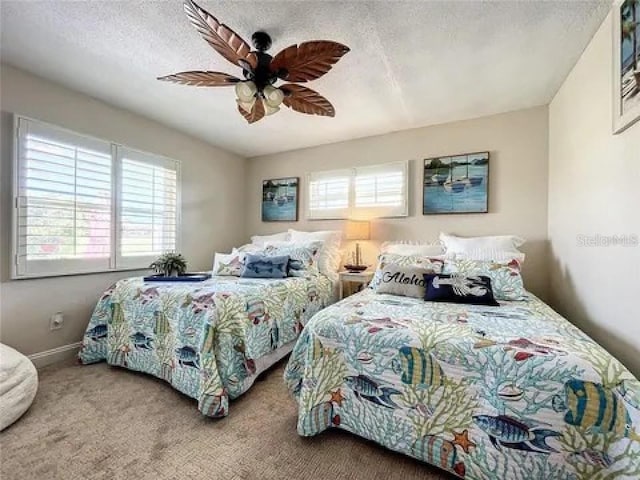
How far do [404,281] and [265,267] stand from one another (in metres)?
1.30

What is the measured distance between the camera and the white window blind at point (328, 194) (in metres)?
3.61

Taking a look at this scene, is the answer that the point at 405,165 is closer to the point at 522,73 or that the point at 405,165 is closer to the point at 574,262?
the point at 522,73

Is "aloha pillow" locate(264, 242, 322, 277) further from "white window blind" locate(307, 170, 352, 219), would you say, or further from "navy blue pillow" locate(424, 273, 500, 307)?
"navy blue pillow" locate(424, 273, 500, 307)

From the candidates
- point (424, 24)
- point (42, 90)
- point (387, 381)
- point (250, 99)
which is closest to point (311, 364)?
point (387, 381)

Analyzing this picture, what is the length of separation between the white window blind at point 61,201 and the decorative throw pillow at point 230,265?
102 centimetres

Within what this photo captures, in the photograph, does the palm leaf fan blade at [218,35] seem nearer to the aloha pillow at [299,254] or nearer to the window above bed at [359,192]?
the aloha pillow at [299,254]

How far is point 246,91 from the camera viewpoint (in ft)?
5.73

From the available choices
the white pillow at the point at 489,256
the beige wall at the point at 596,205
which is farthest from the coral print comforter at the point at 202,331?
the beige wall at the point at 596,205

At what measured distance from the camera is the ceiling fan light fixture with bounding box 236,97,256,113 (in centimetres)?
185

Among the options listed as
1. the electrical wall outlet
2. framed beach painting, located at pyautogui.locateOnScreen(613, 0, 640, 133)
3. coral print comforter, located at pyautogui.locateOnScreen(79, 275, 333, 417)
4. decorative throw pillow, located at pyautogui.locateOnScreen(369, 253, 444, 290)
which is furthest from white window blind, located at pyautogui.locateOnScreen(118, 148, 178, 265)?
framed beach painting, located at pyautogui.locateOnScreen(613, 0, 640, 133)

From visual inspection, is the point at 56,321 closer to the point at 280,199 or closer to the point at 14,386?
the point at 14,386

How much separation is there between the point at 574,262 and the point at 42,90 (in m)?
4.41

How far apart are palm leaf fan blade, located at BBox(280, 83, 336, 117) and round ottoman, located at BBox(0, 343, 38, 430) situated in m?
2.37

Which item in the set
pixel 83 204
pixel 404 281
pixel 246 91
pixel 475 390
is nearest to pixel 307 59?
pixel 246 91
